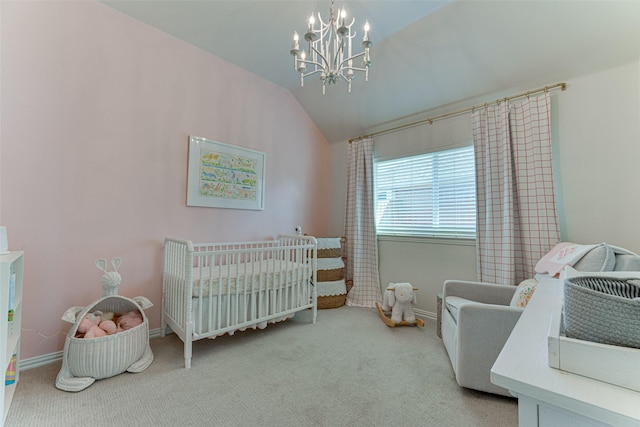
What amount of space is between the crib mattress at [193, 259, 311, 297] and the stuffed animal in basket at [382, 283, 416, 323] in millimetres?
851

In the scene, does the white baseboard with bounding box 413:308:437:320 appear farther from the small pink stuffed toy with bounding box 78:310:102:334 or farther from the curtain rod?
the small pink stuffed toy with bounding box 78:310:102:334

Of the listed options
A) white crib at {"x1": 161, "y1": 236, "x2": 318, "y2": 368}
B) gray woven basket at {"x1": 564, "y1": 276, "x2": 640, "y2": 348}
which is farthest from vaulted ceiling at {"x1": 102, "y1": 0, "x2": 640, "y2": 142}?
gray woven basket at {"x1": 564, "y1": 276, "x2": 640, "y2": 348}

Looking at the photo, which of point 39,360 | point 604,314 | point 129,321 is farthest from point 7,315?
point 604,314

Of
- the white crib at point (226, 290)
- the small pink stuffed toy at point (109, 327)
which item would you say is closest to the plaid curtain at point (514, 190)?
the white crib at point (226, 290)

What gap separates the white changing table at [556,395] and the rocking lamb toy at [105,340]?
6.81 feet

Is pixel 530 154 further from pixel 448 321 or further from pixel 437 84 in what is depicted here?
pixel 448 321

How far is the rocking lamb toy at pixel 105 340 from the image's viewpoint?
63.6 inches

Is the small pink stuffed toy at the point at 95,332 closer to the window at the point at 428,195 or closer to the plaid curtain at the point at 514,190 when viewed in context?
the window at the point at 428,195

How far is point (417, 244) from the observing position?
302 centimetres

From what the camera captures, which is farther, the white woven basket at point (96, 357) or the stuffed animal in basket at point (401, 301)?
the stuffed animal in basket at point (401, 301)

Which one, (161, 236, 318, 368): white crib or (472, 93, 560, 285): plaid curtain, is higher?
(472, 93, 560, 285): plaid curtain

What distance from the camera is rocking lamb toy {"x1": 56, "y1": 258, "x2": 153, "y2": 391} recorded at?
5.30 feet

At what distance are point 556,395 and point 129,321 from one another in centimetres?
226

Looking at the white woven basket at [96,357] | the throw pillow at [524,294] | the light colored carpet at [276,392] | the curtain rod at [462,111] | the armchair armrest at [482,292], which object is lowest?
the light colored carpet at [276,392]
